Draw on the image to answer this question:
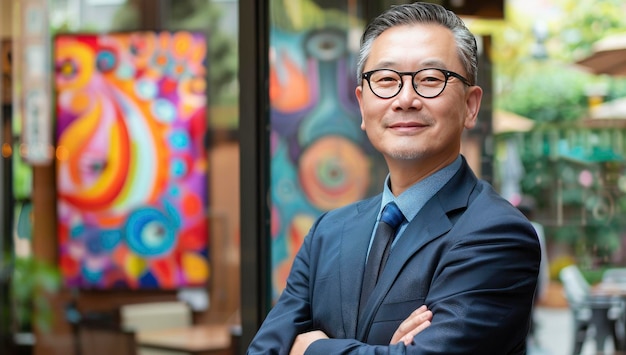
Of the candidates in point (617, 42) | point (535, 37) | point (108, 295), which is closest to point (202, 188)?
point (108, 295)

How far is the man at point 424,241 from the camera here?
1.81 metres

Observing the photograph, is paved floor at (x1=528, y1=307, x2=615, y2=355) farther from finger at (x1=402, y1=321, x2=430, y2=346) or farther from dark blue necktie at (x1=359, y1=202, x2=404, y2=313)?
finger at (x1=402, y1=321, x2=430, y2=346)

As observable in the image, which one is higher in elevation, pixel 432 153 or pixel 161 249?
pixel 432 153

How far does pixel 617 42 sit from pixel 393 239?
21.3 feet

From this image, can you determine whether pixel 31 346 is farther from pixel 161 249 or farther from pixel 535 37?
pixel 535 37

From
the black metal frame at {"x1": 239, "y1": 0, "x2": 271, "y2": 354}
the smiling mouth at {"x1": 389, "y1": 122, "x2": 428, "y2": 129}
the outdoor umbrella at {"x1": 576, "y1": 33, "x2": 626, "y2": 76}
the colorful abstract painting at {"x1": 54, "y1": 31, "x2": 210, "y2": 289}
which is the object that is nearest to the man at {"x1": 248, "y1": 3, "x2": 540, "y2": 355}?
the smiling mouth at {"x1": 389, "y1": 122, "x2": 428, "y2": 129}

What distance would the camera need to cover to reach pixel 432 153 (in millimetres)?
1943

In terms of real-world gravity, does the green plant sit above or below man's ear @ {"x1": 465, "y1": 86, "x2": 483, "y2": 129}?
below

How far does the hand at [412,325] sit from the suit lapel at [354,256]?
141 mm

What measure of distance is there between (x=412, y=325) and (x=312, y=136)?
7.79ft

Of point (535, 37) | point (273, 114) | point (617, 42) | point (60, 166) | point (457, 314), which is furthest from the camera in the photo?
point (535, 37)

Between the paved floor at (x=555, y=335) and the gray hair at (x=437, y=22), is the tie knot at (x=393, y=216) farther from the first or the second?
the paved floor at (x=555, y=335)

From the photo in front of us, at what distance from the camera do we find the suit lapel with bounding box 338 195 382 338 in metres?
2.01

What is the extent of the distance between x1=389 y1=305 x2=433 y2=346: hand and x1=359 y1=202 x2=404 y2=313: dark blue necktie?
139 millimetres
